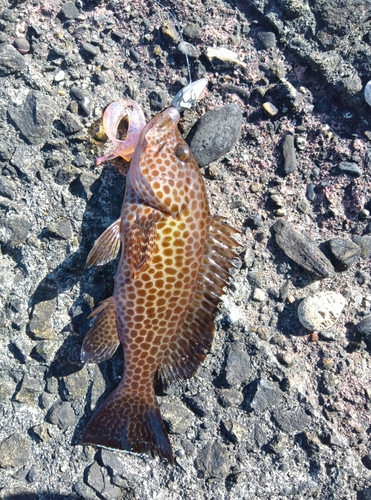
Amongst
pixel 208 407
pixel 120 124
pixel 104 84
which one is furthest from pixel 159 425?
pixel 104 84

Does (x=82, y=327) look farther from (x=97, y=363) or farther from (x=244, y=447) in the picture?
(x=244, y=447)

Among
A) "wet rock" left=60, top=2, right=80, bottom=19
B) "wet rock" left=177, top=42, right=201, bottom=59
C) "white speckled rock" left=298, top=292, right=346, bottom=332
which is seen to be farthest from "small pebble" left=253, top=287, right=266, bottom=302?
"wet rock" left=60, top=2, right=80, bottom=19

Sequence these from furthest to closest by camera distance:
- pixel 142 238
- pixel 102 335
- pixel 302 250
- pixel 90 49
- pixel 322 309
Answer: pixel 90 49 → pixel 302 250 → pixel 322 309 → pixel 102 335 → pixel 142 238

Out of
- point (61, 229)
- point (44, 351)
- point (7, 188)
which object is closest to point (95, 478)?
point (44, 351)

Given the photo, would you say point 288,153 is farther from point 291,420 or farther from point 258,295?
point 291,420

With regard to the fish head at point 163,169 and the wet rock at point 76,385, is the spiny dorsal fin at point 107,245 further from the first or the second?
the wet rock at point 76,385

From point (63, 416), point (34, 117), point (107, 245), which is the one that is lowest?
point (63, 416)

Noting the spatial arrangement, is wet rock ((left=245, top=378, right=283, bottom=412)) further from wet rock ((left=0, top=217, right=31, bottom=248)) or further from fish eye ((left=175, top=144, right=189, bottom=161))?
wet rock ((left=0, top=217, right=31, bottom=248))

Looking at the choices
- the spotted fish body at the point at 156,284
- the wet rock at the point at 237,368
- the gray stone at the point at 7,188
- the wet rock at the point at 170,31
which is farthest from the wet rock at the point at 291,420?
the wet rock at the point at 170,31
